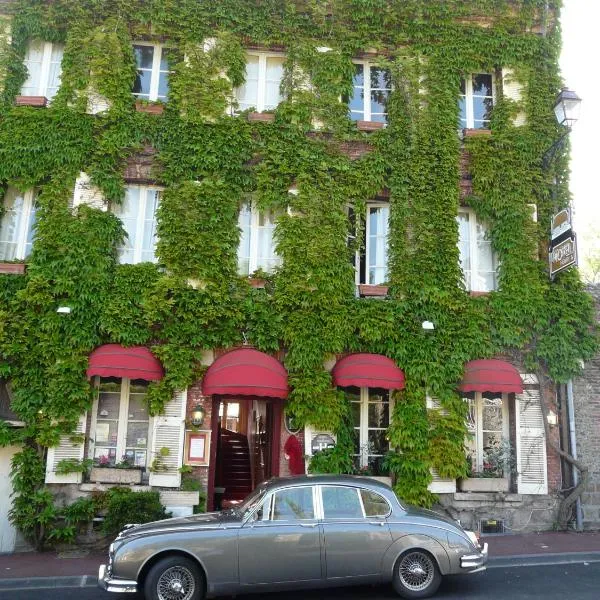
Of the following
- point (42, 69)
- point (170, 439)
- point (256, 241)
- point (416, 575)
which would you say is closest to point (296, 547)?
point (416, 575)

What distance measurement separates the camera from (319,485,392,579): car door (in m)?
7.32

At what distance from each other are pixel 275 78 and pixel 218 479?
9202mm

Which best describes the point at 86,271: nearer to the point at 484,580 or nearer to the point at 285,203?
the point at 285,203

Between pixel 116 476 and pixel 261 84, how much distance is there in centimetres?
891

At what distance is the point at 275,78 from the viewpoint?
13773mm

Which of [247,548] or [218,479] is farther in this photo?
[218,479]

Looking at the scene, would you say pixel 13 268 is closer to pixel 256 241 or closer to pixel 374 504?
pixel 256 241

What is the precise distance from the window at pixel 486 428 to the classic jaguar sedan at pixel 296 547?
4.69m

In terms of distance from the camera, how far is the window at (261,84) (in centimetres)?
1355

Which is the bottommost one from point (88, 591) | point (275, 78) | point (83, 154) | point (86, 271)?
point (88, 591)

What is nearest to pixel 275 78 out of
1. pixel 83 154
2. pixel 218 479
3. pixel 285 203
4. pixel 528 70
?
pixel 285 203

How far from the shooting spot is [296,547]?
285 inches

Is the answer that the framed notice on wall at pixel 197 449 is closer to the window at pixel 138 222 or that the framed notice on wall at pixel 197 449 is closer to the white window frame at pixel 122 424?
the white window frame at pixel 122 424

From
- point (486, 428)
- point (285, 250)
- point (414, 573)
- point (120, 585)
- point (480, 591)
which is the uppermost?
point (285, 250)
